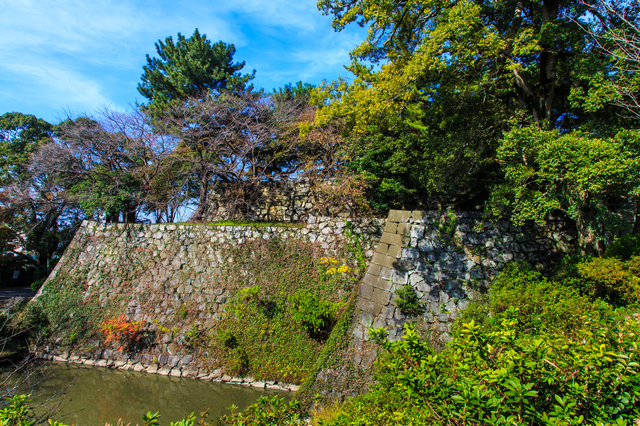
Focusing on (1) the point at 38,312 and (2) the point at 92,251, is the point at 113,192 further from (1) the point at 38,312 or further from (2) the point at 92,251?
(1) the point at 38,312

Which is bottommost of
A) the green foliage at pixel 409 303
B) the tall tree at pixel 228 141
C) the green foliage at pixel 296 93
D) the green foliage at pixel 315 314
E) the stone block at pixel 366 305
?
the green foliage at pixel 315 314

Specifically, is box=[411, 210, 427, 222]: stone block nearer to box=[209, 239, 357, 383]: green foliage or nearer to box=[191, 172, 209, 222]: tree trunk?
box=[209, 239, 357, 383]: green foliage

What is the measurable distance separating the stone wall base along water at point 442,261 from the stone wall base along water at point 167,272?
1.92 m

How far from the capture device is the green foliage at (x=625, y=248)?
4.80 m

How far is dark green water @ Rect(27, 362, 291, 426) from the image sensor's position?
6.43 metres

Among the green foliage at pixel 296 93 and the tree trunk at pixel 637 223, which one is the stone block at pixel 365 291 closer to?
the tree trunk at pixel 637 223

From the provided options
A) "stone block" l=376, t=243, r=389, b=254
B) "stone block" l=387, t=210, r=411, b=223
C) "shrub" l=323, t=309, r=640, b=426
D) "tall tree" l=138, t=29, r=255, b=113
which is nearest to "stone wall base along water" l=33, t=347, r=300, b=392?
"stone block" l=376, t=243, r=389, b=254

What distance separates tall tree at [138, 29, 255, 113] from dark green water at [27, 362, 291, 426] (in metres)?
11.7

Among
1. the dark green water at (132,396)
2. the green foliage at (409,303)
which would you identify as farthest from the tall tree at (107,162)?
the green foliage at (409,303)

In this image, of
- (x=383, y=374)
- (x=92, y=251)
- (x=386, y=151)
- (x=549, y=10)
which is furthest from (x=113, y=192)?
(x=549, y=10)

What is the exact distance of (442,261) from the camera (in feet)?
21.7

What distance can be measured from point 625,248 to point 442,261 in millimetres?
3028

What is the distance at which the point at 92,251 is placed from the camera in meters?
11.6

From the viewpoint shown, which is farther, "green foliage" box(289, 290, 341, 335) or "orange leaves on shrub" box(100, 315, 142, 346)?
"orange leaves on shrub" box(100, 315, 142, 346)
